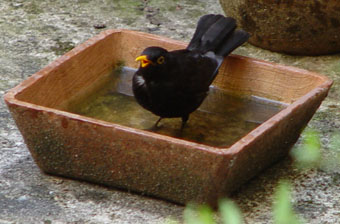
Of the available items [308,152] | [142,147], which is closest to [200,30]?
[308,152]

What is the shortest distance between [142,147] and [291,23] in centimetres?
207

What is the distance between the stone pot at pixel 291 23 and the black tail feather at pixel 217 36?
0.72 m

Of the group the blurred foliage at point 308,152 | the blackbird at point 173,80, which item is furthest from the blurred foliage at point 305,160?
the blackbird at point 173,80

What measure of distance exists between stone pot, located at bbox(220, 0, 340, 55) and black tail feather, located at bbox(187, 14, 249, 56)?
2.36 ft


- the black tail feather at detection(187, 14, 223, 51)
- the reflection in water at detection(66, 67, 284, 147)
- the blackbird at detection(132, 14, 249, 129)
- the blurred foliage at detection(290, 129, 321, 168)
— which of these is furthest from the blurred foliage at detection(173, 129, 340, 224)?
the black tail feather at detection(187, 14, 223, 51)

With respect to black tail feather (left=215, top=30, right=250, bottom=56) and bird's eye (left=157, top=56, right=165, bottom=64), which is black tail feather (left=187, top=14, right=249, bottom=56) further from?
bird's eye (left=157, top=56, right=165, bottom=64)

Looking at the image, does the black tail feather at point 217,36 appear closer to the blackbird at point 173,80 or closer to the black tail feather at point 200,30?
the black tail feather at point 200,30

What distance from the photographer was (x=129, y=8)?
5902mm

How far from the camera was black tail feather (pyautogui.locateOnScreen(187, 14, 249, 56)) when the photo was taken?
4.18 metres

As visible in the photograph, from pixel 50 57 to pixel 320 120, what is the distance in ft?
6.09

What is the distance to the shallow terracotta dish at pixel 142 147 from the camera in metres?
→ 3.21

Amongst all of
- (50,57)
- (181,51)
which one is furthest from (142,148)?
(50,57)

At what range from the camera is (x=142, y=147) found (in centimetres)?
327

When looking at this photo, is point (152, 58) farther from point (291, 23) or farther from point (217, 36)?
point (291, 23)
